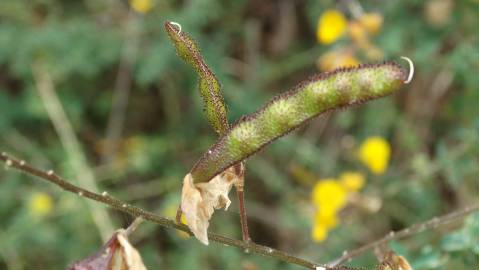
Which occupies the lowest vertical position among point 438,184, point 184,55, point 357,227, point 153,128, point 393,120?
point 184,55

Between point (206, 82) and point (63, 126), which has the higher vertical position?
point (63, 126)

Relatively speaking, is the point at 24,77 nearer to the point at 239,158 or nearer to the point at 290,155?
the point at 290,155

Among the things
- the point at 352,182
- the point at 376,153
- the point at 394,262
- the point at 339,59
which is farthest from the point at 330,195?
the point at 394,262

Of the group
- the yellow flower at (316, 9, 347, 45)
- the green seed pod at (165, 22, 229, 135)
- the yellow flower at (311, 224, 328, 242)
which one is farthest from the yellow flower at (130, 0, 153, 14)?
the green seed pod at (165, 22, 229, 135)

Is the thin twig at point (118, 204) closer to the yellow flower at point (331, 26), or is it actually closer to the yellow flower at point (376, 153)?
the yellow flower at point (376, 153)

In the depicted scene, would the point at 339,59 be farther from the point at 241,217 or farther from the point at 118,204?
the point at 118,204

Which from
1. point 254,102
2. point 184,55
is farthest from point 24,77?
point 184,55
